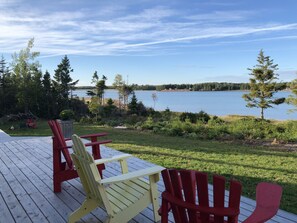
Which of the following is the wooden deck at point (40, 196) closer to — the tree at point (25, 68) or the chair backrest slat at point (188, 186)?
the chair backrest slat at point (188, 186)

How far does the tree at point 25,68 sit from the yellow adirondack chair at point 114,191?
54.4ft

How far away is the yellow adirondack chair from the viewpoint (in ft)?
7.80

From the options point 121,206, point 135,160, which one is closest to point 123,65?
point 135,160

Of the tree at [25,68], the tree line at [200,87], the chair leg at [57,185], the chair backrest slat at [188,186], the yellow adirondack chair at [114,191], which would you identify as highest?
the tree at [25,68]

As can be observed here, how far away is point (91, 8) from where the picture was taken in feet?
42.0

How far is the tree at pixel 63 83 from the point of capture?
23.2m

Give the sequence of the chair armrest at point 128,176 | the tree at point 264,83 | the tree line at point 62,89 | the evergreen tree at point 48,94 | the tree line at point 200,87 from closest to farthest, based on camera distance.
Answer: the chair armrest at point 128,176
the tree line at point 62,89
the evergreen tree at point 48,94
the tree at point 264,83
the tree line at point 200,87

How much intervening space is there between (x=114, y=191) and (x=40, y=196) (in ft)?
4.03

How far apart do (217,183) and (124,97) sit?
972 inches

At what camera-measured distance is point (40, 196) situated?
3541 millimetres

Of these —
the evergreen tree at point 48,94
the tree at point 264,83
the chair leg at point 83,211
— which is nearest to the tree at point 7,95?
the evergreen tree at point 48,94

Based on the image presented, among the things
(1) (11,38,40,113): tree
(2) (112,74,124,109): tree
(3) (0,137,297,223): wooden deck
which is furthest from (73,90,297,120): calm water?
(3) (0,137,297,223): wooden deck

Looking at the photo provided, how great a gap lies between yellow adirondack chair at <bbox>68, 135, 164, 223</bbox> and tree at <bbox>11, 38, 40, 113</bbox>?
16.6 m

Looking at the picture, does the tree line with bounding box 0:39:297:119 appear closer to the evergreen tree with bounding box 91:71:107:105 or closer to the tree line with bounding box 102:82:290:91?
the evergreen tree with bounding box 91:71:107:105
